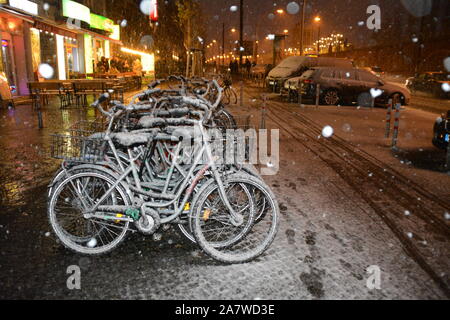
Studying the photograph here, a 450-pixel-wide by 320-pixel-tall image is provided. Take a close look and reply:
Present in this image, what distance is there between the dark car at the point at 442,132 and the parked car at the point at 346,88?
1014 cm

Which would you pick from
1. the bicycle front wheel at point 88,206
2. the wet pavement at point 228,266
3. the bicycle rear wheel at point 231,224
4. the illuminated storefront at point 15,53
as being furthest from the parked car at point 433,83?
the bicycle front wheel at point 88,206

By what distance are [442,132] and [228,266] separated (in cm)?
644

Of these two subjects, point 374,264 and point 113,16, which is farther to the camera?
point 113,16

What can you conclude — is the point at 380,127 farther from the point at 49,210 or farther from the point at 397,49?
the point at 397,49

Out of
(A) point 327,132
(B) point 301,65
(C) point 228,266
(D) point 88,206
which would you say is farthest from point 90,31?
(C) point 228,266

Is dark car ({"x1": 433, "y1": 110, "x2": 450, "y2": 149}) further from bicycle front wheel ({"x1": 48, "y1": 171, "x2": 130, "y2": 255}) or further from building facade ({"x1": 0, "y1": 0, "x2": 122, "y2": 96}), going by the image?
building facade ({"x1": 0, "y1": 0, "x2": 122, "y2": 96})

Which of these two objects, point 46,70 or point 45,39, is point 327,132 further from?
point 45,39

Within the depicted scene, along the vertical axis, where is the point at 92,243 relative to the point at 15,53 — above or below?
below

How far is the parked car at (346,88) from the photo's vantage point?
1798 centimetres

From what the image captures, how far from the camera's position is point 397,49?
61469 millimetres

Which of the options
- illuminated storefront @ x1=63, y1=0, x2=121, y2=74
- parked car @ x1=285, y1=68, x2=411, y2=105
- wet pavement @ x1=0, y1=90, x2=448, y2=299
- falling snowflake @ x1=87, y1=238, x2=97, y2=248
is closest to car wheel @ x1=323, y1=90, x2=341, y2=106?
parked car @ x1=285, y1=68, x2=411, y2=105

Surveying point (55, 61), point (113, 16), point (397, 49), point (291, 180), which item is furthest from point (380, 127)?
point (397, 49)

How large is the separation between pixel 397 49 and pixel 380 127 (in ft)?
187

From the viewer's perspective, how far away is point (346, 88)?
18156 mm
